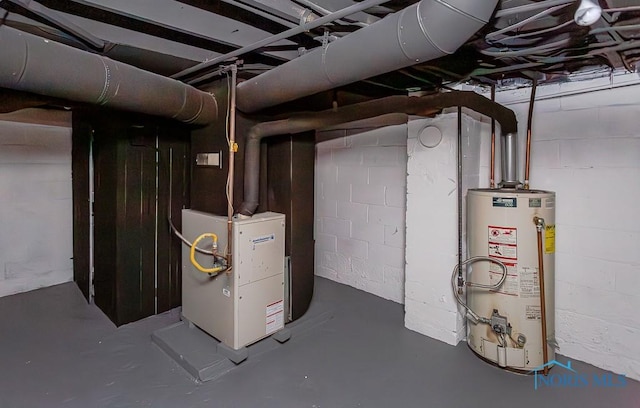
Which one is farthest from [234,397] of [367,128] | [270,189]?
[367,128]

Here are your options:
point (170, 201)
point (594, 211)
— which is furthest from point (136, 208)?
point (594, 211)

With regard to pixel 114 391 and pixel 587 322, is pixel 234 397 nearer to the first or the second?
pixel 114 391

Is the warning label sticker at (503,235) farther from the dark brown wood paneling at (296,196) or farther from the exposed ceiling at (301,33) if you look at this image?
the dark brown wood paneling at (296,196)

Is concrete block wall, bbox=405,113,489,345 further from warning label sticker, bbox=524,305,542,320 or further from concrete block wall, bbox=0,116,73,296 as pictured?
concrete block wall, bbox=0,116,73,296

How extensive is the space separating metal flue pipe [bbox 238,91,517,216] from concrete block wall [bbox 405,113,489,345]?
21cm

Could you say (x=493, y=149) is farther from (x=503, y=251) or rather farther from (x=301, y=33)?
(x=301, y=33)

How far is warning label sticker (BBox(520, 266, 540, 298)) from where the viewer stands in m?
1.99

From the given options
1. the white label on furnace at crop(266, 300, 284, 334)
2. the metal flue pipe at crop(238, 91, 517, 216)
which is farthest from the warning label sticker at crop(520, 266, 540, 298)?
the white label on furnace at crop(266, 300, 284, 334)

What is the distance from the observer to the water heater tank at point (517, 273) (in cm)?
199

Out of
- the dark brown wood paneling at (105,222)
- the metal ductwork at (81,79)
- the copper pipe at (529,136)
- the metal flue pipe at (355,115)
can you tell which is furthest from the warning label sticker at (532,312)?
the dark brown wood paneling at (105,222)

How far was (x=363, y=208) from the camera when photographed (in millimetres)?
3312

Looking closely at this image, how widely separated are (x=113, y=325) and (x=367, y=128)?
2536mm

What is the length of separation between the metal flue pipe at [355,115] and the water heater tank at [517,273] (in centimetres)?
48

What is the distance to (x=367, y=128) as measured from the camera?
3264 millimetres
